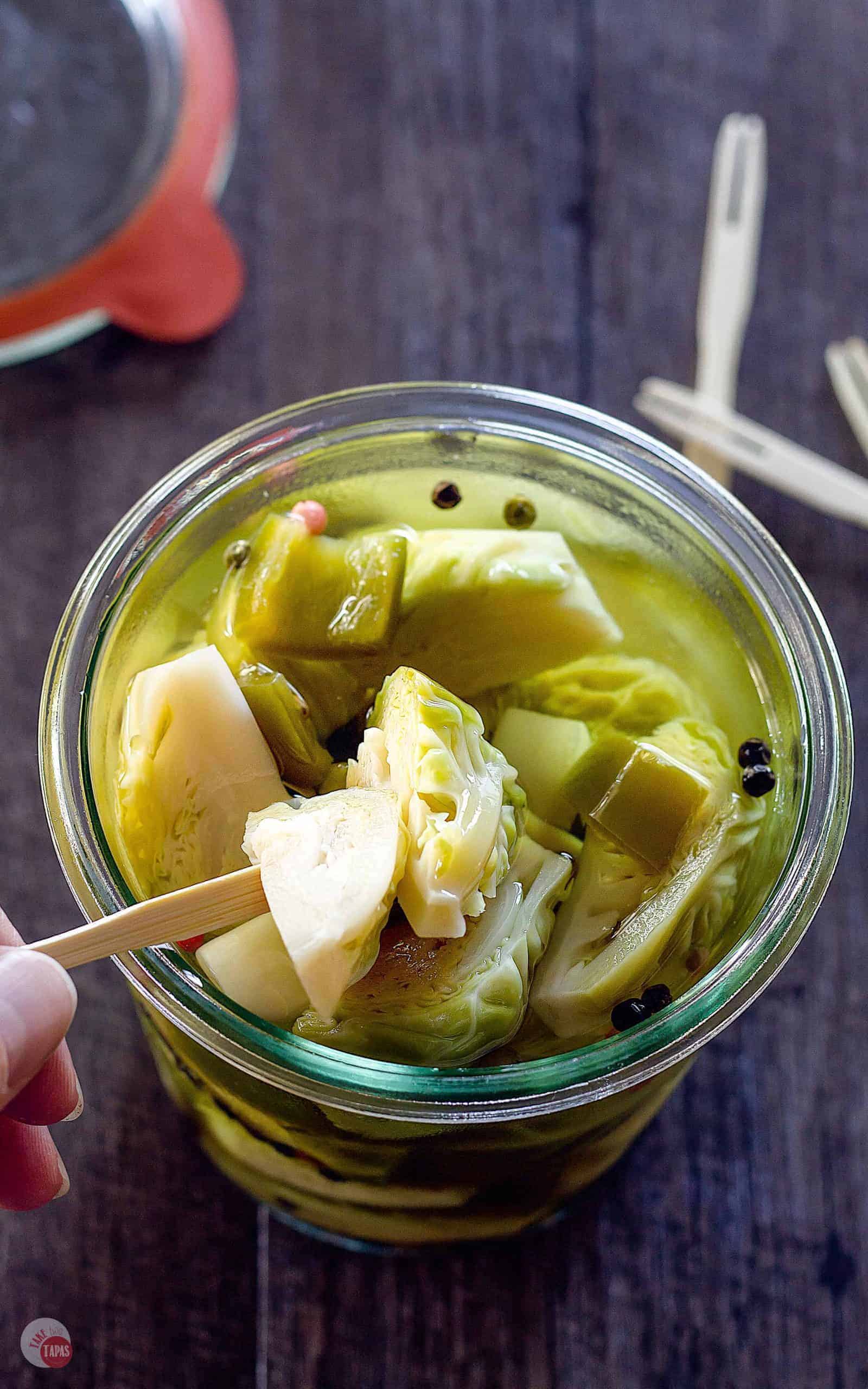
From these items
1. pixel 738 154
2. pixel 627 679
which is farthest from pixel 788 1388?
pixel 738 154

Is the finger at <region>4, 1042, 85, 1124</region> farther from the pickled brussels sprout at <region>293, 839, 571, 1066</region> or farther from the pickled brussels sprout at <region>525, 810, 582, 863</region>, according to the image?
the pickled brussels sprout at <region>525, 810, 582, 863</region>

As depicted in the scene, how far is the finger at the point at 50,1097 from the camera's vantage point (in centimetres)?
91

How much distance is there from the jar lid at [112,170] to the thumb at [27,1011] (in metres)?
0.82

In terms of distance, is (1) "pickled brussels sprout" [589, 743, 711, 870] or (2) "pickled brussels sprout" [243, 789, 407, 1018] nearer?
(2) "pickled brussels sprout" [243, 789, 407, 1018]

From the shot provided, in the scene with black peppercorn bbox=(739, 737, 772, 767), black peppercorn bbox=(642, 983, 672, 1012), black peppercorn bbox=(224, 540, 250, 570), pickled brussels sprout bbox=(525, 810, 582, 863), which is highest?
black peppercorn bbox=(224, 540, 250, 570)

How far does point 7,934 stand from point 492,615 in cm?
40

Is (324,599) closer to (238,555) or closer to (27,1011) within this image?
(238,555)

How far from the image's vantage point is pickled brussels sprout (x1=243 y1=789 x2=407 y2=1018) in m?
0.69

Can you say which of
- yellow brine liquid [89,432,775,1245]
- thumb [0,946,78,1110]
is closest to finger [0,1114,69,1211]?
yellow brine liquid [89,432,775,1245]

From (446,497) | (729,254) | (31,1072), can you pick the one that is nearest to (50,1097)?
(31,1072)

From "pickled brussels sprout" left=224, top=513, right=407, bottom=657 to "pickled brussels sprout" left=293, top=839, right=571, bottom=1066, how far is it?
197 millimetres

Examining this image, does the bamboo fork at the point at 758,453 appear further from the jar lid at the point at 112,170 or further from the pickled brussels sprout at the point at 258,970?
the pickled brussels sprout at the point at 258,970

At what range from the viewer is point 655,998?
83 centimetres

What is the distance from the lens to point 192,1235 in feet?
3.71
